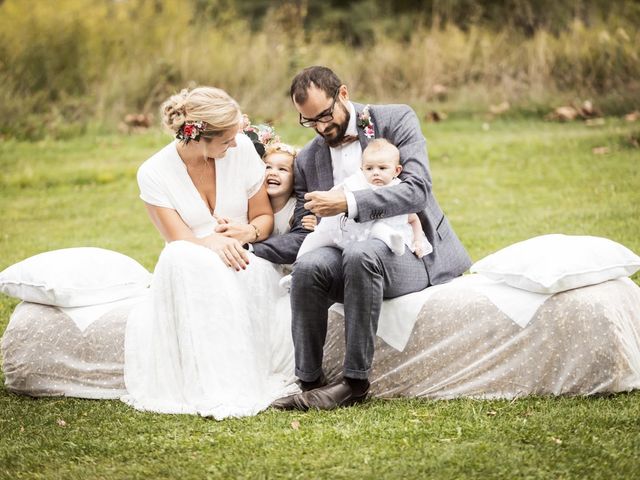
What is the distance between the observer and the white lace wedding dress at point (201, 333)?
4.22 meters

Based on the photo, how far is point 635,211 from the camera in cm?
793

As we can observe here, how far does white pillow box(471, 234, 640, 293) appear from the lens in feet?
13.4

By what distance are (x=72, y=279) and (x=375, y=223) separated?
1.56 metres

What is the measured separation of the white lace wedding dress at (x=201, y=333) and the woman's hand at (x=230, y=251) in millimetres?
56

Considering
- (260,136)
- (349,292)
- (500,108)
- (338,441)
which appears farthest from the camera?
(500,108)

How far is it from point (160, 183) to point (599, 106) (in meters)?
8.68

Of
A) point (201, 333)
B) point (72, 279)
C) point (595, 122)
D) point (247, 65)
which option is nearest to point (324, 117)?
point (201, 333)

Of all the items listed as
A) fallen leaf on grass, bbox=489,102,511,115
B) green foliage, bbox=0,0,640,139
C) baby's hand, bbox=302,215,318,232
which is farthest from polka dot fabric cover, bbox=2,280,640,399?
fallen leaf on grass, bbox=489,102,511,115

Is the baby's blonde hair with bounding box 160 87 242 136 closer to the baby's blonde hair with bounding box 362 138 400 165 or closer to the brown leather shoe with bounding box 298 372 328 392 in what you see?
the baby's blonde hair with bounding box 362 138 400 165

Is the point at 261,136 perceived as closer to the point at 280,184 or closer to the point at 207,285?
the point at 280,184

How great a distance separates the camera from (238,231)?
466 centimetres

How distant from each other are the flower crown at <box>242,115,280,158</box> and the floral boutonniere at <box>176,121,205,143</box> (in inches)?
21.5

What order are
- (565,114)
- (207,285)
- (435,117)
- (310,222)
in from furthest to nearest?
(435,117)
(565,114)
(310,222)
(207,285)

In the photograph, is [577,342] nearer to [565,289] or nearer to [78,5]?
[565,289]
